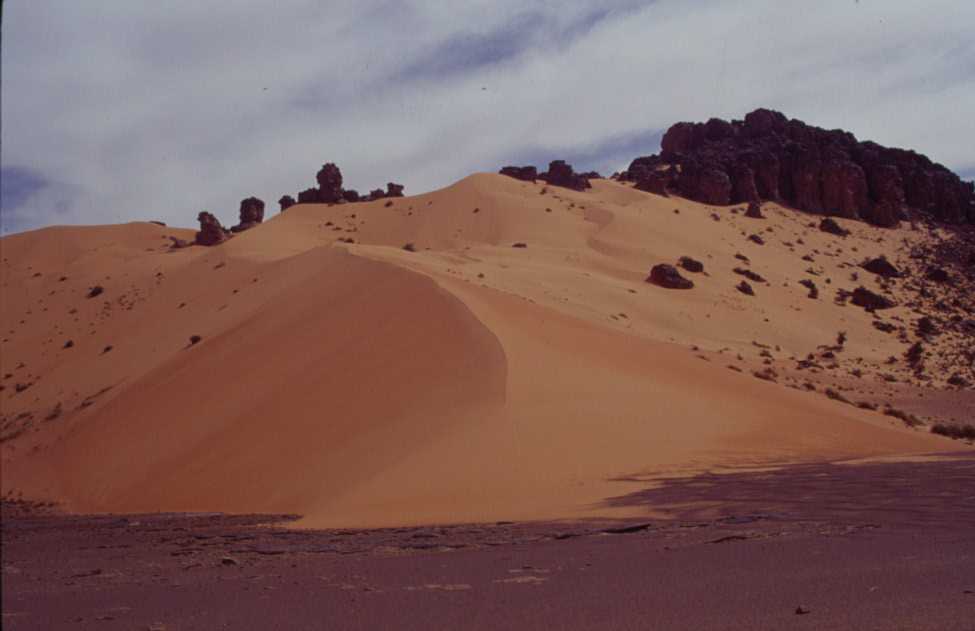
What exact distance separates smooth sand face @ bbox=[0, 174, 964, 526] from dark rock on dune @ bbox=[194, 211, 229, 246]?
10.7 m

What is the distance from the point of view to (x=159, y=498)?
12.9 metres

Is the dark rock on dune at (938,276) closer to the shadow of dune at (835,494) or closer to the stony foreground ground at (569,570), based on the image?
the shadow of dune at (835,494)

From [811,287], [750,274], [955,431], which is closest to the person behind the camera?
[955,431]

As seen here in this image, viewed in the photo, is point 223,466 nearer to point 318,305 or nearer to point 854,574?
point 318,305

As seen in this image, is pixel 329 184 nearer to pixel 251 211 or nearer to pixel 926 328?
pixel 251 211

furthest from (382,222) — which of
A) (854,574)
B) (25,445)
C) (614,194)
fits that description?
(854,574)

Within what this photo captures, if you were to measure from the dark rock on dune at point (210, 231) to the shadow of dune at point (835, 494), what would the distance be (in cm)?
4236

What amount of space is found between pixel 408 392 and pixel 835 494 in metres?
8.68

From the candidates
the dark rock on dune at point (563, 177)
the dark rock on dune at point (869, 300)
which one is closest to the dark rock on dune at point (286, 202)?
the dark rock on dune at point (563, 177)

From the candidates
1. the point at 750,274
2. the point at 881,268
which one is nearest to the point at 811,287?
the point at 750,274

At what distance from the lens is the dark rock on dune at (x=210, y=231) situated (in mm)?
48531

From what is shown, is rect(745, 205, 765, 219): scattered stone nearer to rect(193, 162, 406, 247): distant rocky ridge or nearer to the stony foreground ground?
rect(193, 162, 406, 247): distant rocky ridge

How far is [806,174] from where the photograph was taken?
63812mm

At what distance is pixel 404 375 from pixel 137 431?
5043 mm
